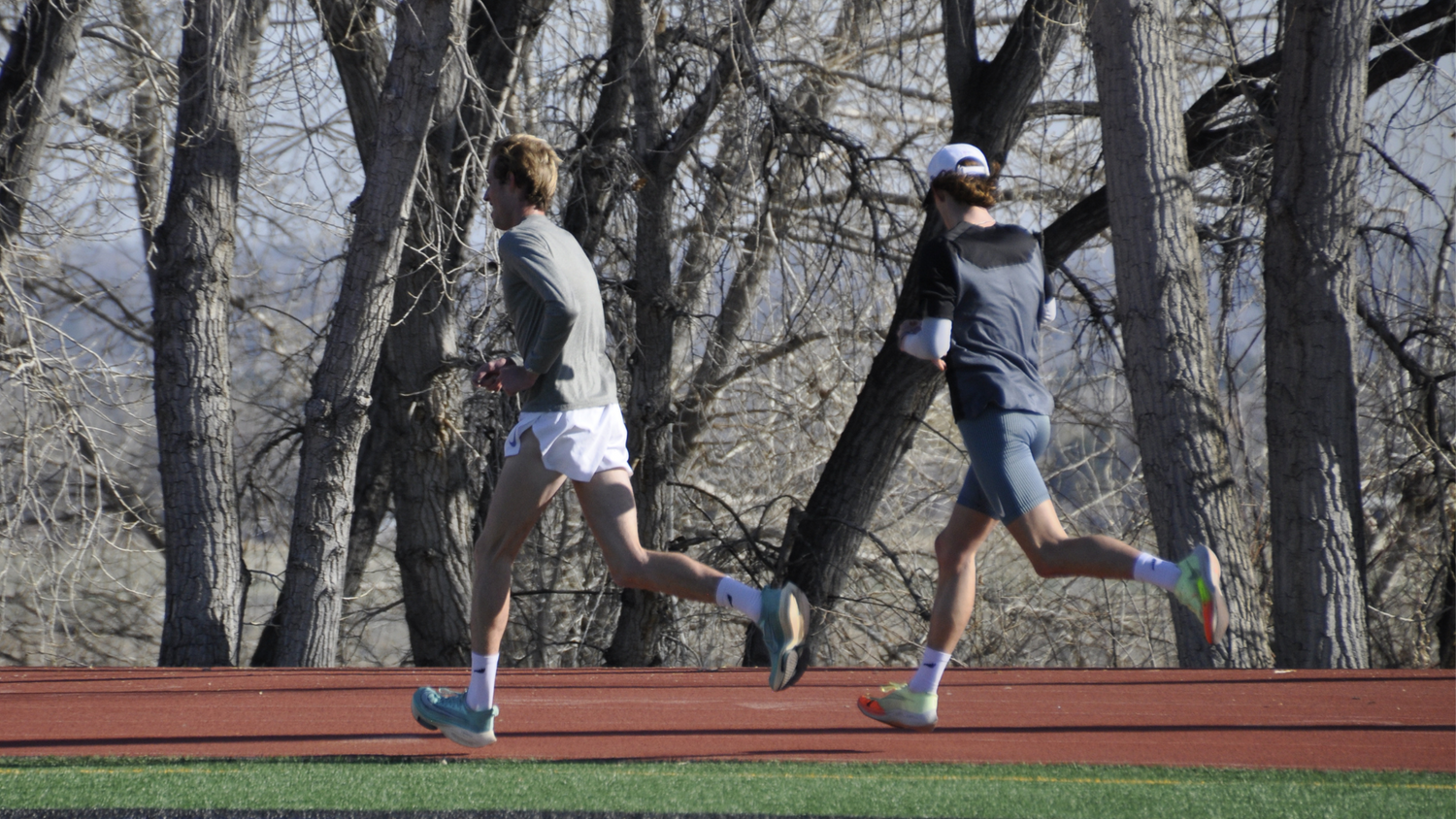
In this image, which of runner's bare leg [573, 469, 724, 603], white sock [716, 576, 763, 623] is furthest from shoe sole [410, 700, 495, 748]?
white sock [716, 576, 763, 623]

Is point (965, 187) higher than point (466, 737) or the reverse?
higher

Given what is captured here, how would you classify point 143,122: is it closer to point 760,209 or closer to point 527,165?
point 760,209

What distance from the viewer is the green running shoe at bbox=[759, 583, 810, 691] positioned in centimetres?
386

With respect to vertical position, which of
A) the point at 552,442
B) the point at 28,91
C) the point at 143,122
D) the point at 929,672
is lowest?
the point at 929,672

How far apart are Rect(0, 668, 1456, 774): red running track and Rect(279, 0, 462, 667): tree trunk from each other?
1.66 meters

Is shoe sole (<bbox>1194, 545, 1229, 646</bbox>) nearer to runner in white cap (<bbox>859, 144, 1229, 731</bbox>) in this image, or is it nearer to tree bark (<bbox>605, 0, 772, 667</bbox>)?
runner in white cap (<bbox>859, 144, 1229, 731</bbox>)

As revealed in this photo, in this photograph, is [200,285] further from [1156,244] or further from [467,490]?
[1156,244]

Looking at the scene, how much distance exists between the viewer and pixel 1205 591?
3.81 m

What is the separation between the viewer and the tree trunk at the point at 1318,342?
24.8ft

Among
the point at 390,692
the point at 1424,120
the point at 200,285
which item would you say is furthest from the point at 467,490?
the point at 1424,120

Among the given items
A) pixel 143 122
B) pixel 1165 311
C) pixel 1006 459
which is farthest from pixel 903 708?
pixel 143 122

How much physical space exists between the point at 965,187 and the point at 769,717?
224 centimetres

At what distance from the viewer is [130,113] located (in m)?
10.0

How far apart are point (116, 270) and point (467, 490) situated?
25.5 ft
